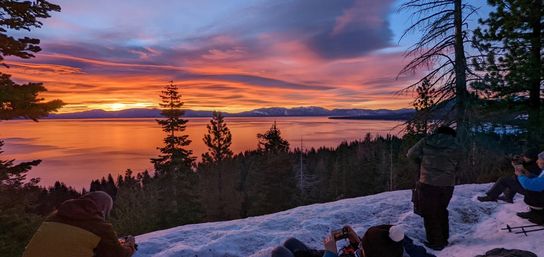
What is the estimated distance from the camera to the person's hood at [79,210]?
3.76 metres

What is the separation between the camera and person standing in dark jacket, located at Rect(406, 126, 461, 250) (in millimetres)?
7469

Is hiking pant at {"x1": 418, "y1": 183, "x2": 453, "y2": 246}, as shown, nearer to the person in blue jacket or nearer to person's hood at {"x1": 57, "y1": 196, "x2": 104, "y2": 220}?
the person in blue jacket

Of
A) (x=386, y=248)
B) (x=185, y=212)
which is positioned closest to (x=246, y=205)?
(x=185, y=212)

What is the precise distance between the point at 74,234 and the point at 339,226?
641 cm

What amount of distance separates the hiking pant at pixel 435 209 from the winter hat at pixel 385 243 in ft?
13.1

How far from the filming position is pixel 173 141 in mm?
44281

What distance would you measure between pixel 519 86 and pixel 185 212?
103 ft

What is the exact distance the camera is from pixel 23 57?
12.8 m

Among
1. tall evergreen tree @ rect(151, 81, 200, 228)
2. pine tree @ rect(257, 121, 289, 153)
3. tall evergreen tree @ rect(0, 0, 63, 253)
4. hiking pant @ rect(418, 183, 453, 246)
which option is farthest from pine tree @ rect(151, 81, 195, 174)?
hiking pant @ rect(418, 183, 453, 246)

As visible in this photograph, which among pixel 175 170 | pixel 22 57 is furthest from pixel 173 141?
pixel 22 57

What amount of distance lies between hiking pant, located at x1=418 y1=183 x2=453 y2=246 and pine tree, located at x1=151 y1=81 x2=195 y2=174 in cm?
3811

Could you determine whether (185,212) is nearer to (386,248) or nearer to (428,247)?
(428,247)

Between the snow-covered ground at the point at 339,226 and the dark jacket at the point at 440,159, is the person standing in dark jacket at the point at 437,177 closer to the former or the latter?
the dark jacket at the point at 440,159

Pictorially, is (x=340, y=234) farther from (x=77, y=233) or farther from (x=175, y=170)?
(x=175, y=170)
